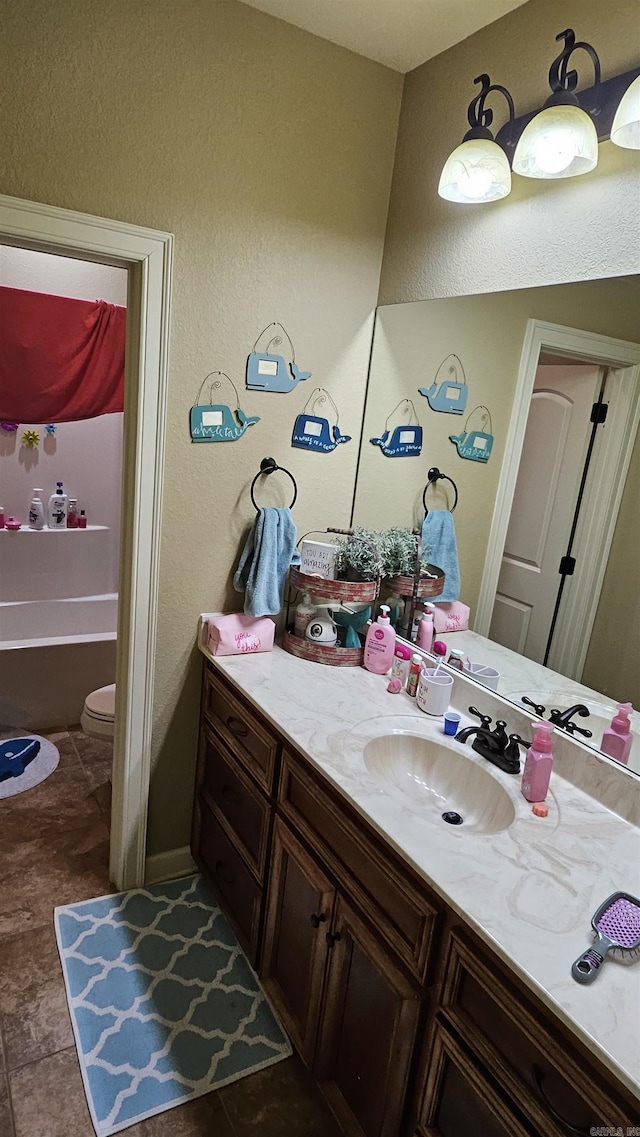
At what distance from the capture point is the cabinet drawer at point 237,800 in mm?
1760

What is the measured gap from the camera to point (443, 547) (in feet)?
6.52

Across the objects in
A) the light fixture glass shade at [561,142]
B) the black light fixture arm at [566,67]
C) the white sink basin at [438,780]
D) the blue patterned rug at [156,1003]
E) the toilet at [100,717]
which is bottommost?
the blue patterned rug at [156,1003]

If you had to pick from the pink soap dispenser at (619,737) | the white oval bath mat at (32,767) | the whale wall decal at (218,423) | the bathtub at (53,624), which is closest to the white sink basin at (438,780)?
the pink soap dispenser at (619,737)

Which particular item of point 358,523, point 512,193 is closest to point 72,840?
point 358,523

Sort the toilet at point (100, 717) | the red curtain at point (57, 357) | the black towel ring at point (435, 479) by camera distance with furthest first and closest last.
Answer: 1. the red curtain at point (57, 357)
2. the toilet at point (100, 717)
3. the black towel ring at point (435, 479)

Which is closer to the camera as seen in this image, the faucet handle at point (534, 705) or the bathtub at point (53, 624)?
the faucet handle at point (534, 705)

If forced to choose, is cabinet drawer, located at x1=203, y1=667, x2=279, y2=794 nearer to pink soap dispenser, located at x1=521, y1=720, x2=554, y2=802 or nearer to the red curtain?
pink soap dispenser, located at x1=521, y1=720, x2=554, y2=802

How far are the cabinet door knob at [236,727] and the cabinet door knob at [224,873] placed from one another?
442mm

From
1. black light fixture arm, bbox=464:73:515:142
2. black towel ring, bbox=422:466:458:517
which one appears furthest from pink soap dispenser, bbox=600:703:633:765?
black light fixture arm, bbox=464:73:515:142

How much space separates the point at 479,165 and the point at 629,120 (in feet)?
1.25

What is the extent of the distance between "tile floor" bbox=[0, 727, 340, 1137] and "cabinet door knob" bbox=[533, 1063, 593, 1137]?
858 millimetres

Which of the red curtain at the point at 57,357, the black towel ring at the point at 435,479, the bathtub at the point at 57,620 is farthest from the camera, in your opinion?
the bathtub at the point at 57,620

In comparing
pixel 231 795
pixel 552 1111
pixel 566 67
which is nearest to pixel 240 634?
pixel 231 795

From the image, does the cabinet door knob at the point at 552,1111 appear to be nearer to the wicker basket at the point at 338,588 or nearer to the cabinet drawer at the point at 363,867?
the cabinet drawer at the point at 363,867
